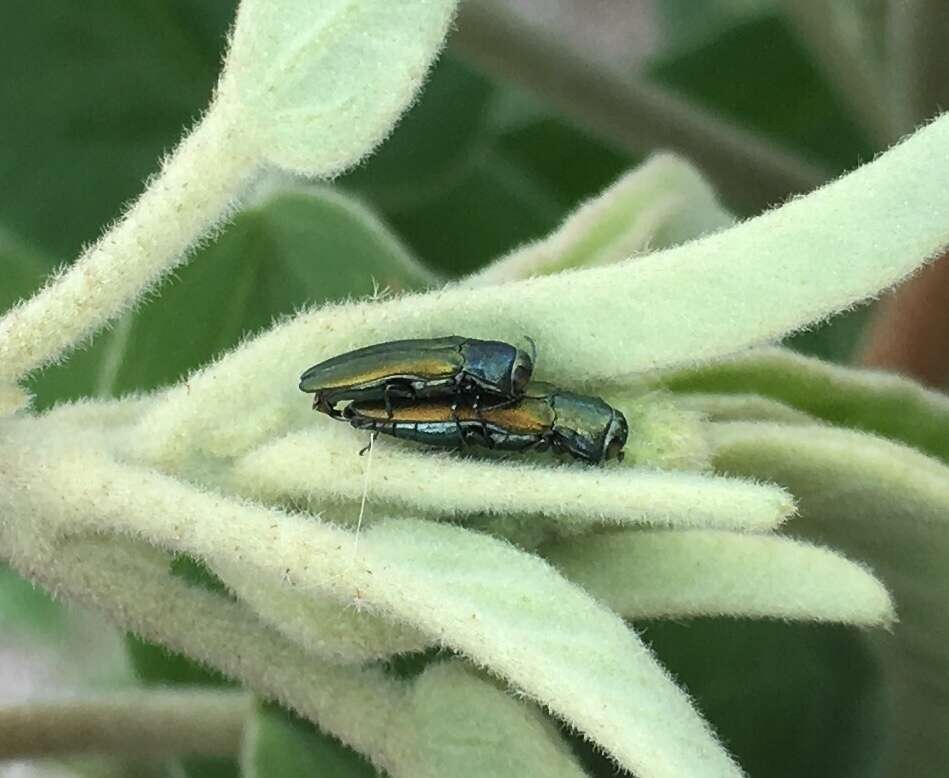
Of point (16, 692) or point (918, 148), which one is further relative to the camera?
point (16, 692)

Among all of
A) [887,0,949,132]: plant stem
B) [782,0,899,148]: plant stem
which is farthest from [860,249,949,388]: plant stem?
[782,0,899,148]: plant stem

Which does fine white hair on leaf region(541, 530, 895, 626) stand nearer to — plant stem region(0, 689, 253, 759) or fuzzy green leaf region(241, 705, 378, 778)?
fuzzy green leaf region(241, 705, 378, 778)

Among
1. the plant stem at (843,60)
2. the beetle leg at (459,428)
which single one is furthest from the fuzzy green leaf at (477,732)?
the plant stem at (843,60)

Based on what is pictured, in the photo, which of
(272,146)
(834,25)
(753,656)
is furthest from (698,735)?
(834,25)

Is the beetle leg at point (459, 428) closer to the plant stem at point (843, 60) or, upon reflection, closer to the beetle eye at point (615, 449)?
the beetle eye at point (615, 449)

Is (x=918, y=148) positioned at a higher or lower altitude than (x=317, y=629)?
higher

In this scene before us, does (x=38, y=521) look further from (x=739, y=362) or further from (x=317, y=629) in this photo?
(x=739, y=362)

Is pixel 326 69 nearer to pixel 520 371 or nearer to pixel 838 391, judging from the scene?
pixel 520 371
